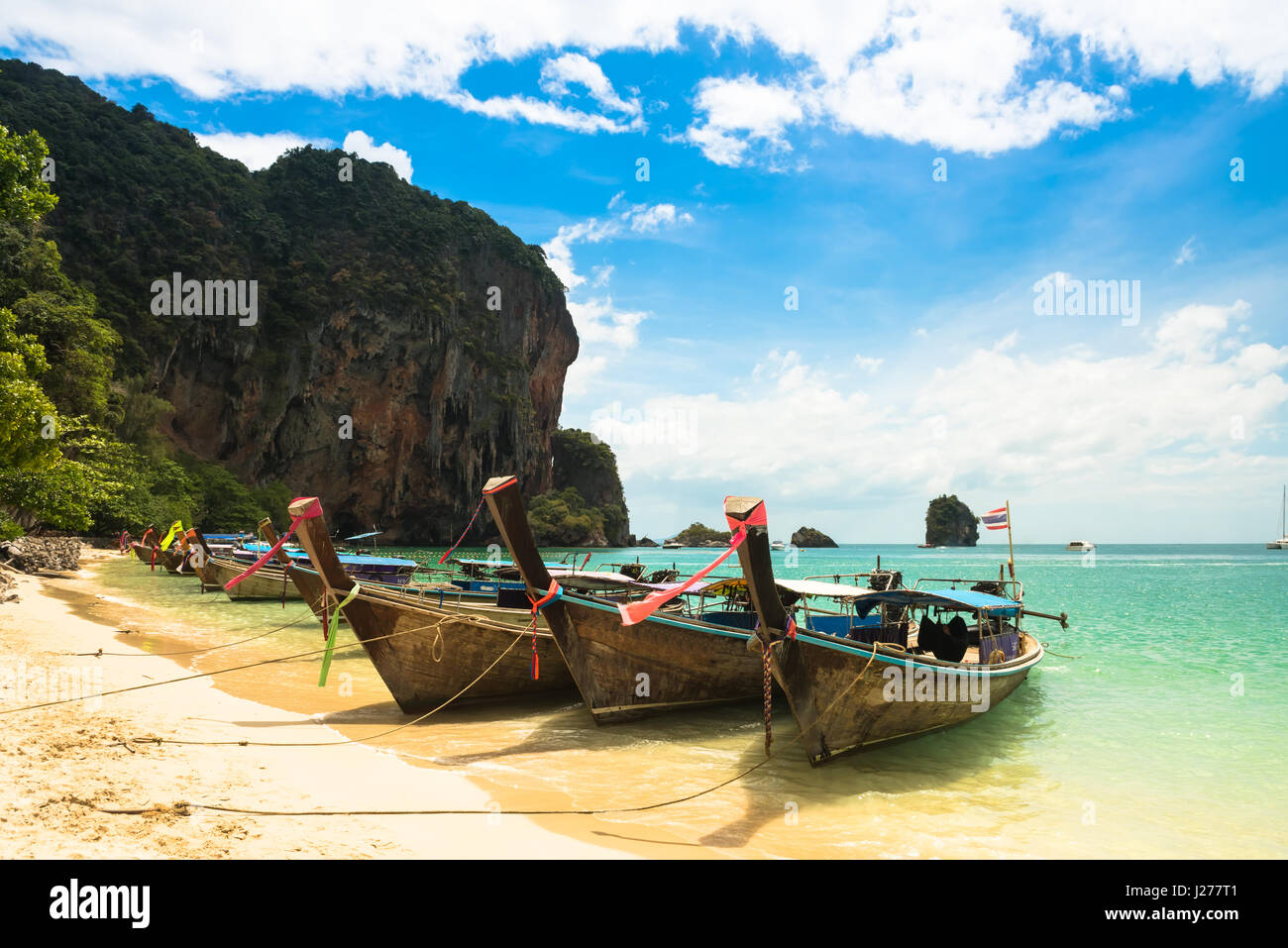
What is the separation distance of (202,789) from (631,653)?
467 centimetres

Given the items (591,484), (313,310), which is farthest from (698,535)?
(313,310)

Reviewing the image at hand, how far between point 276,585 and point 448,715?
54.1ft

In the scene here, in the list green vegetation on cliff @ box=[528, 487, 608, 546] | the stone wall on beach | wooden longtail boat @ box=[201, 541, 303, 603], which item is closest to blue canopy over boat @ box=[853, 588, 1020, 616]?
wooden longtail boat @ box=[201, 541, 303, 603]

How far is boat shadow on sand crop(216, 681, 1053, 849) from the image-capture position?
258 inches

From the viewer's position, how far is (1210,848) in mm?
5961

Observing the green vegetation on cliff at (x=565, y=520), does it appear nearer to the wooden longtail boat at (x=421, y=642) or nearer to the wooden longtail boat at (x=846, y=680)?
the wooden longtail boat at (x=421, y=642)

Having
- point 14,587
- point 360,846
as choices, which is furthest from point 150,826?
point 14,587

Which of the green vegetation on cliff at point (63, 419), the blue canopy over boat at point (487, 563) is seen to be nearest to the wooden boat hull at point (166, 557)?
the green vegetation on cliff at point (63, 419)

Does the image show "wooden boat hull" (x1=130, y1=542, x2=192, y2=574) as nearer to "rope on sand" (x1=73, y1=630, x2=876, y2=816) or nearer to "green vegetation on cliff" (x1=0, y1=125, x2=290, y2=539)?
"green vegetation on cliff" (x1=0, y1=125, x2=290, y2=539)

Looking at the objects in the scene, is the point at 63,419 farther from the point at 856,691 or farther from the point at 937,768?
the point at 937,768

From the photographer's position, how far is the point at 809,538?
460 ft

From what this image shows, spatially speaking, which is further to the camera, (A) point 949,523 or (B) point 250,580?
(A) point 949,523

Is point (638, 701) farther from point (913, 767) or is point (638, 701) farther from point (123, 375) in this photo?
point (123, 375)

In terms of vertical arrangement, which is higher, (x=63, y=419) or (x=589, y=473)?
(x=589, y=473)
